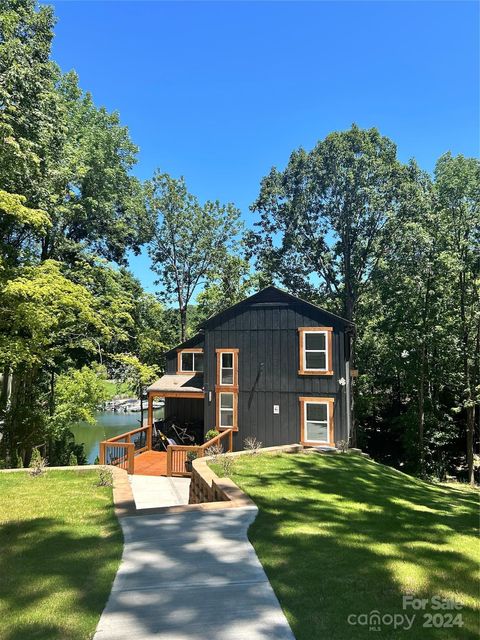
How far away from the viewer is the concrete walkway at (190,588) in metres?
3.17

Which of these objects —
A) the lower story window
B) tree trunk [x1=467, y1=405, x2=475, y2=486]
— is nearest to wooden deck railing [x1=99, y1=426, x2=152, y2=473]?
the lower story window

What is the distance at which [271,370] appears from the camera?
52.1 ft

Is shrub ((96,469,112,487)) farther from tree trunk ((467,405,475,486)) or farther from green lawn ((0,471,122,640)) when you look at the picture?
tree trunk ((467,405,475,486))

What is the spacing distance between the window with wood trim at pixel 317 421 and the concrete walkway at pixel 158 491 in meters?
4.80

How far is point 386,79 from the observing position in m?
12.2

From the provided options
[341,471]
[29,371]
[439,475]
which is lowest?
[439,475]

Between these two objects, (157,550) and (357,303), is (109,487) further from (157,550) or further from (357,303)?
(357,303)

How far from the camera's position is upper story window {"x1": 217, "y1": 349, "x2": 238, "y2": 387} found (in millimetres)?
16234

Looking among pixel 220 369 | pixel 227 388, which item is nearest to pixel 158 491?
pixel 227 388

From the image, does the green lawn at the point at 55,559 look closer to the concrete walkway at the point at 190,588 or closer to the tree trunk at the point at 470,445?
the concrete walkway at the point at 190,588

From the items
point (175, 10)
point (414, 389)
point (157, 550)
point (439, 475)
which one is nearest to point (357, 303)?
point (414, 389)

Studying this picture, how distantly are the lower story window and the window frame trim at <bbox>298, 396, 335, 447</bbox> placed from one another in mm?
2620

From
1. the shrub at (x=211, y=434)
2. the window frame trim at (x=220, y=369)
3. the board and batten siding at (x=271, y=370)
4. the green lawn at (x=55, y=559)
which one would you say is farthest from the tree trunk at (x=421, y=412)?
the green lawn at (x=55, y=559)

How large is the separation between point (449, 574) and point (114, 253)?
23018 mm
